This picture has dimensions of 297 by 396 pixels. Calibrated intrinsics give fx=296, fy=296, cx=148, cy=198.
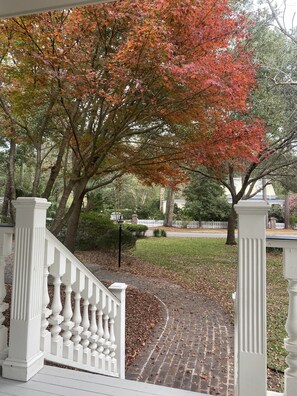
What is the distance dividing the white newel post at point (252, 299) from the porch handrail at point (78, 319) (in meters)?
0.87

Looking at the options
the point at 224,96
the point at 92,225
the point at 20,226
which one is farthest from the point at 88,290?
the point at 92,225

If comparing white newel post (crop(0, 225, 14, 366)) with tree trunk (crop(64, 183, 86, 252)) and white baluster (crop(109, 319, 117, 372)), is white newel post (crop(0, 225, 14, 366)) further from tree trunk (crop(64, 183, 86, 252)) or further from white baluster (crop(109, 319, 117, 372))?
tree trunk (crop(64, 183, 86, 252))

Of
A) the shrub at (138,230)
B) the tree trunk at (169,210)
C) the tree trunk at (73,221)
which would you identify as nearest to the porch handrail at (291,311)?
the tree trunk at (73,221)

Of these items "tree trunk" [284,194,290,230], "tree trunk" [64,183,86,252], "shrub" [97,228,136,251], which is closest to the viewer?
"tree trunk" [64,183,86,252]

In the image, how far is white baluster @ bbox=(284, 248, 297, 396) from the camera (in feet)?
3.55

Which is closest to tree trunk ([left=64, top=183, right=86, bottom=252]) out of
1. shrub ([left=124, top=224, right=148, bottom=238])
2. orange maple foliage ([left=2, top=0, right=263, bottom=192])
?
→ orange maple foliage ([left=2, top=0, right=263, bottom=192])

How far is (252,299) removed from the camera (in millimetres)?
1121

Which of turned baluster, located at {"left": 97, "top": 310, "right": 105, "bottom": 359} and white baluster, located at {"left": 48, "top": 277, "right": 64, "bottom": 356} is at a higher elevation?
white baluster, located at {"left": 48, "top": 277, "right": 64, "bottom": 356}

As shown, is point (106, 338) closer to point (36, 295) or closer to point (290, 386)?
point (36, 295)

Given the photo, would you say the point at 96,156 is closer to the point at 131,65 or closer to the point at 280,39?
the point at 131,65

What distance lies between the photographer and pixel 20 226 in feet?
4.41

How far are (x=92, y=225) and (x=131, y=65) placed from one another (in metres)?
4.78

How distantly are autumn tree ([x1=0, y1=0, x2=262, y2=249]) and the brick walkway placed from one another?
2258 millimetres

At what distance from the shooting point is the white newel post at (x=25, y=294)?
1306 mm
